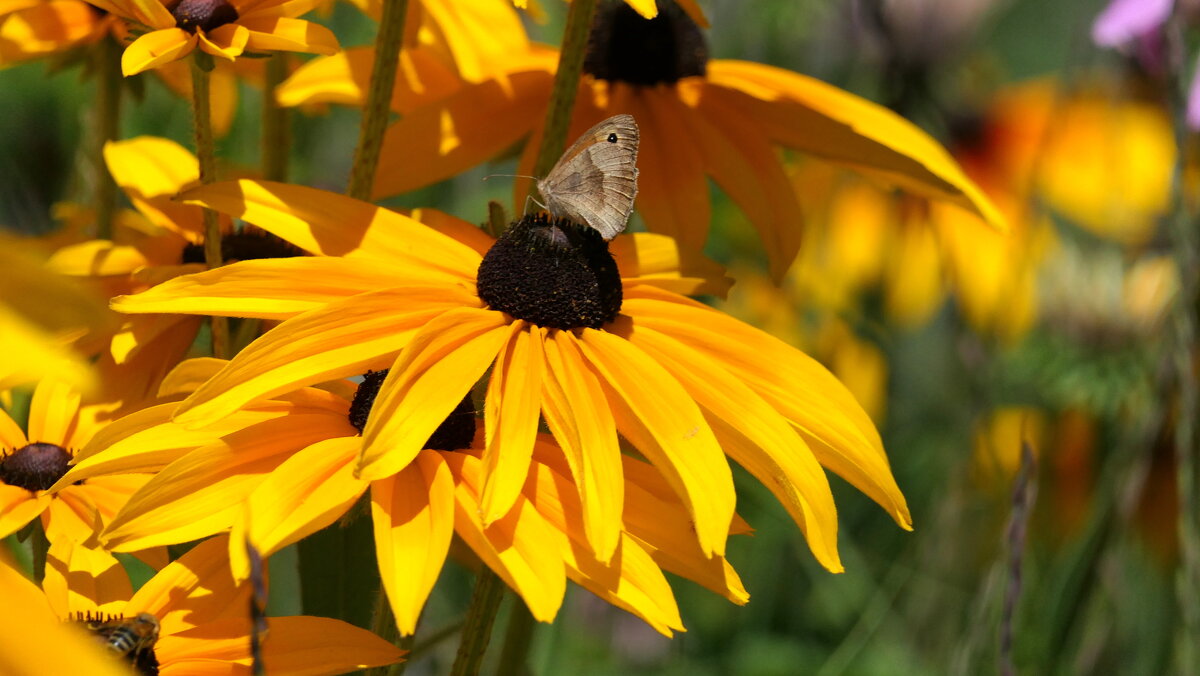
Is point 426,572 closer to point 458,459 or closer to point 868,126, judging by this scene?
point 458,459

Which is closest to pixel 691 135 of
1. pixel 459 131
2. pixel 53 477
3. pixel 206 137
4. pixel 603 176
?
pixel 459 131

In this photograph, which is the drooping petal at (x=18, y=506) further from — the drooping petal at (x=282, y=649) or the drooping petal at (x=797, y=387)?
the drooping petal at (x=797, y=387)

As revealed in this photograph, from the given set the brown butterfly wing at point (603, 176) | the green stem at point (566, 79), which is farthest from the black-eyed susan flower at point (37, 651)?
the green stem at point (566, 79)

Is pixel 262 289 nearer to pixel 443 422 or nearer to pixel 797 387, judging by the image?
pixel 443 422

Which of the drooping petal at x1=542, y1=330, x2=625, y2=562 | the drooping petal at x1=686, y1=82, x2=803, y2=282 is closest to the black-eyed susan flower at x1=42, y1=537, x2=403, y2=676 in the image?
the drooping petal at x1=542, y1=330, x2=625, y2=562

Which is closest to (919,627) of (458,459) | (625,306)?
(625,306)

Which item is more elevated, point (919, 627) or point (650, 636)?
point (919, 627)

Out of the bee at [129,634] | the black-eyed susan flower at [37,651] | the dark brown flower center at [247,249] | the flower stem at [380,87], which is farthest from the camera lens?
the dark brown flower center at [247,249]

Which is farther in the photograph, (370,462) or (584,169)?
(584,169)
